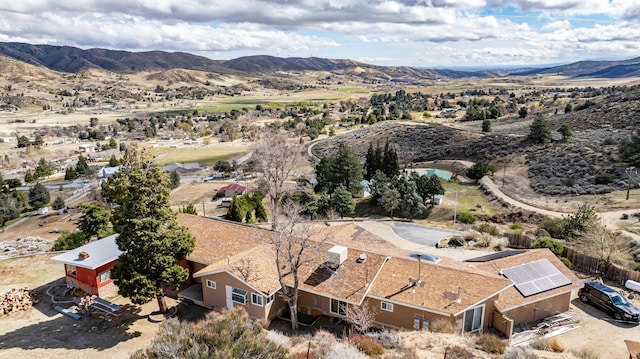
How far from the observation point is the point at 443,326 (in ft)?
64.3

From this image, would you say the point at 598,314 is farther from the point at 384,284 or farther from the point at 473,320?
the point at 384,284

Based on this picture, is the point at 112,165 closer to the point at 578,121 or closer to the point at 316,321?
the point at 316,321

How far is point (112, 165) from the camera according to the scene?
91.6 m

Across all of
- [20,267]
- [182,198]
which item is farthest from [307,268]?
[182,198]

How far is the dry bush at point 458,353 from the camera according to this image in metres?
16.4

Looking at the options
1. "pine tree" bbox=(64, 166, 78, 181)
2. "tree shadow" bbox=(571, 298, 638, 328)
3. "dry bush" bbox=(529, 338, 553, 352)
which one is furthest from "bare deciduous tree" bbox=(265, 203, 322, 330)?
"pine tree" bbox=(64, 166, 78, 181)

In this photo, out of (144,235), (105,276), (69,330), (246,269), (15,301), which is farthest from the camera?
(105,276)

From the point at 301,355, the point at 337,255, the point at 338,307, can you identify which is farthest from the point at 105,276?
the point at 301,355

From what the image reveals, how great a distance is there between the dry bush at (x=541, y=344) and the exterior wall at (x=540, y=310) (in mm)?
2387

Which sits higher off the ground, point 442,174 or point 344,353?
point 344,353

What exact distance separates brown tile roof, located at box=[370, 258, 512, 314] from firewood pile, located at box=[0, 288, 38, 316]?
782 inches

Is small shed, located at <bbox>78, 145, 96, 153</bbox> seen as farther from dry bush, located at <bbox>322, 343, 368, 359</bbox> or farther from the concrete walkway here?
dry bush, located at <bbox>322, 343, 368, 359</bbox>

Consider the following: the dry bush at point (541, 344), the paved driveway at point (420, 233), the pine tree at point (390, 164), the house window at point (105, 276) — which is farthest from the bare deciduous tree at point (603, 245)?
the house window at point (105, 276)

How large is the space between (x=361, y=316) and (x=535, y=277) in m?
10.7
